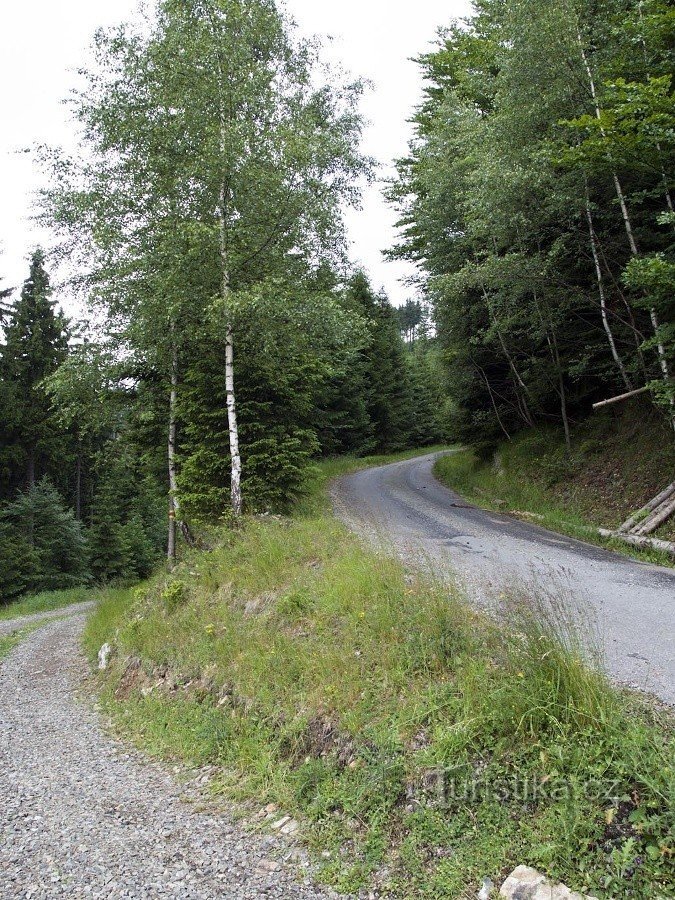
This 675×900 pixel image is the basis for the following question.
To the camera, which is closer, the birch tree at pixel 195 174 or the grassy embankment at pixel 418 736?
the grassy embankment at pixel 418 736

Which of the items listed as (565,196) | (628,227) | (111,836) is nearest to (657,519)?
(628,227)

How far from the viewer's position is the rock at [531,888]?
8.06ft

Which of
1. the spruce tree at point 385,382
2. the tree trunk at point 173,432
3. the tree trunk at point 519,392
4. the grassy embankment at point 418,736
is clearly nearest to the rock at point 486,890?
the grassy embankment at point 418,736

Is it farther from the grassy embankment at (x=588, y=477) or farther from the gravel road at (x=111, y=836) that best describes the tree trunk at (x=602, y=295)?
the gravel road at (x=111, y=836)

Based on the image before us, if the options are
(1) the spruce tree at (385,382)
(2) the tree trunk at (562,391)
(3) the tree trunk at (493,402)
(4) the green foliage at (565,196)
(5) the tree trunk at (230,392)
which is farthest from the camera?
(1) the spruce tree at (385,382)

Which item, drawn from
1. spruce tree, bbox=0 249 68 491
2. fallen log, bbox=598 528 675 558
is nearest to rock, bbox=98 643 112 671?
fallen log, bbox=598 528 675 558

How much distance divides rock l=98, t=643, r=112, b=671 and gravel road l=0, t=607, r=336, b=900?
2.37 metres

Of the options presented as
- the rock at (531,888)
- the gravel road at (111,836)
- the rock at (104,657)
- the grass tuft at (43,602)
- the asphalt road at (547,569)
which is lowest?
→ the grass tuft at (43,602)

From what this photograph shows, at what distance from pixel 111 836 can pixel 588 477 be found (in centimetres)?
1193

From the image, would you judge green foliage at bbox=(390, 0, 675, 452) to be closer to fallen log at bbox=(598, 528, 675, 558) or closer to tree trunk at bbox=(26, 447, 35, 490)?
fallen log at bbox=(598, 528, 675, 558)

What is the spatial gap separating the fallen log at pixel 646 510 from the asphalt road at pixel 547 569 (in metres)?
0.88

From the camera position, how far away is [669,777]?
259 cm

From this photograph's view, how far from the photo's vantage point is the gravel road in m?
3.12

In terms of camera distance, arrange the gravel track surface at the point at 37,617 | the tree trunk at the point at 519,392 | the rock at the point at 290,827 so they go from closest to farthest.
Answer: the rock at the point at 290,827 < the gravel track surface at the point at 37,617 < the tree trunk at the point at 519,392
